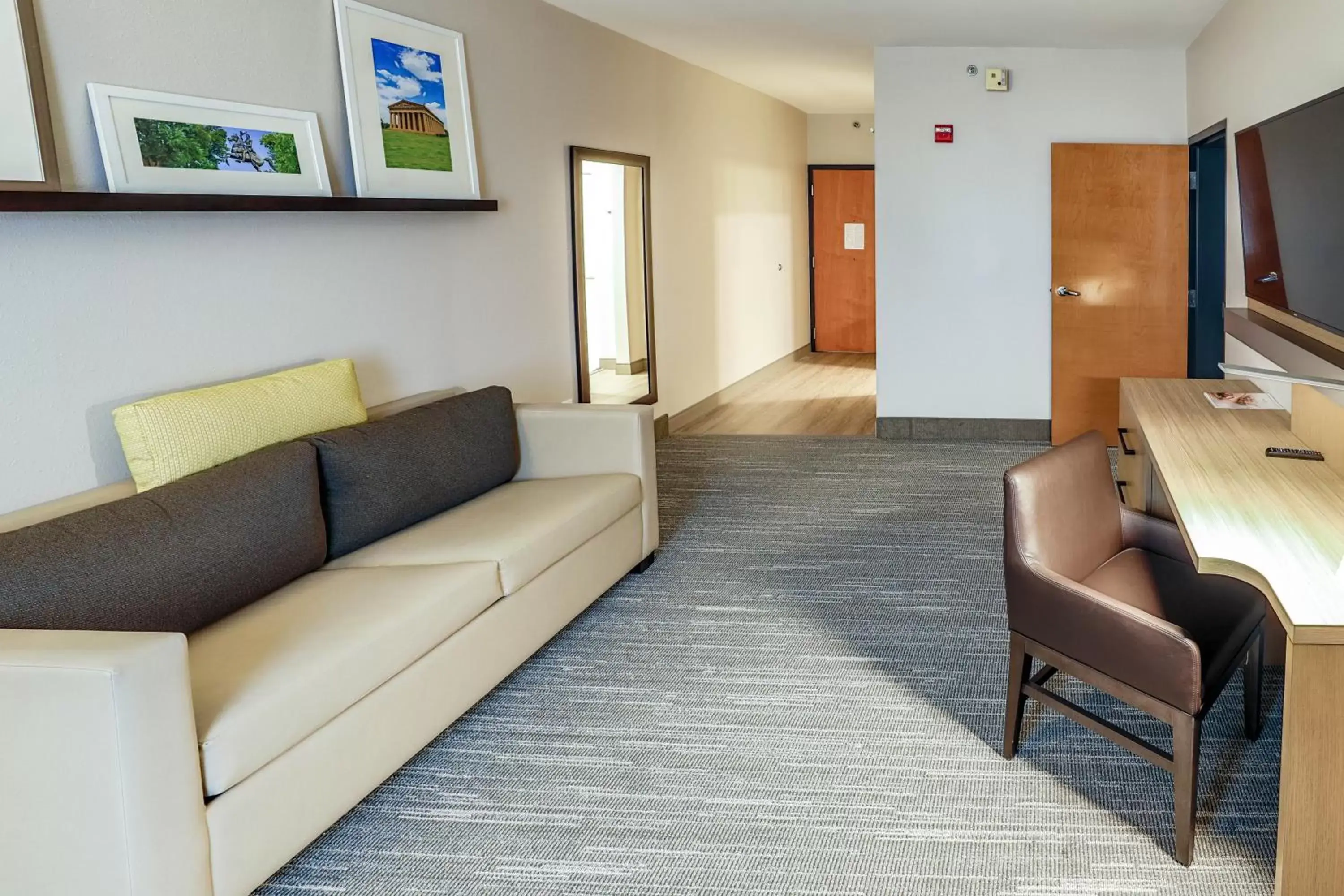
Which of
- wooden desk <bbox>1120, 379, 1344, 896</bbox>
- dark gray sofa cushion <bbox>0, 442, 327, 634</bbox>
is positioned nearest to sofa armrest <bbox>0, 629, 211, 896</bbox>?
dark gray sofa cushion <bbox>0, 442, 327, 634</bbox>

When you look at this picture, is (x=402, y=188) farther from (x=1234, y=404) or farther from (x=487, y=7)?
(x=1234, y=404)

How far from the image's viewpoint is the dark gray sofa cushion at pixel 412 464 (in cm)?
335

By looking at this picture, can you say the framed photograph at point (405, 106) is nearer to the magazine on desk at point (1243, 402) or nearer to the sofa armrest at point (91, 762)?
the sofa armrest at point (91, 762)

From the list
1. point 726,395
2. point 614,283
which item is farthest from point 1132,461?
point 726,395

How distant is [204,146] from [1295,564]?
2.96 m

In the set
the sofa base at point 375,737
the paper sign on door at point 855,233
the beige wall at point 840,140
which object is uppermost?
the beige wall at point 840,140

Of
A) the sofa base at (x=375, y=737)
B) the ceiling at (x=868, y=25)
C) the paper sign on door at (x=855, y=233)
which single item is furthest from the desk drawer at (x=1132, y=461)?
the paper sign on door at (x=855, y=233)

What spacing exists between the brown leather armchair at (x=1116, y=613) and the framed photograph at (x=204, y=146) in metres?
2.35

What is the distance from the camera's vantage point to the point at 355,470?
3.40 meters

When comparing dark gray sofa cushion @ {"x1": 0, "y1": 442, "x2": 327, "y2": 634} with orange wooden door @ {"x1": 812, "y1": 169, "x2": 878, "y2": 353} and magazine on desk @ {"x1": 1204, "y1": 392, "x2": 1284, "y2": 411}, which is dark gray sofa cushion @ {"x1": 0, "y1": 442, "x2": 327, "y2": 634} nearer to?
magazine on desk @ {"x1": 1204, "y1": 392, "x2": 1284, "y2": 411}

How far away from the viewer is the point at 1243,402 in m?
3.91

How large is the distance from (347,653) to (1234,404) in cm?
291

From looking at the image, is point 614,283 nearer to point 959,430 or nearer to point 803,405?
point 959,430

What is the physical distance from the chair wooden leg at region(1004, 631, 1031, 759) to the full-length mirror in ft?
11.8
